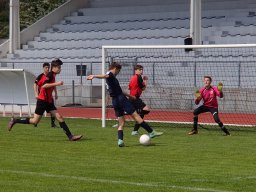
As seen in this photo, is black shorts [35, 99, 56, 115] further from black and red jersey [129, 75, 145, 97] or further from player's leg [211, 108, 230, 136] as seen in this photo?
player's leg [211, 108, 230, 136]

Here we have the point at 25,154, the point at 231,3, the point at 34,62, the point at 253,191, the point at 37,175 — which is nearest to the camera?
the point at 253,191

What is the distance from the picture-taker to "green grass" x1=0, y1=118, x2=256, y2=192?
1128 centimetres

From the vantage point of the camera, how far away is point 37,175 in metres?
12.2

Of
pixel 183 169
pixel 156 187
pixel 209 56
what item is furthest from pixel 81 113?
pixel 156 187

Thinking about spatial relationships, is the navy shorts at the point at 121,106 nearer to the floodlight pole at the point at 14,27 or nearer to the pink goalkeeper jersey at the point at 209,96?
the pink goalkeeper jersey at the point at 209,96

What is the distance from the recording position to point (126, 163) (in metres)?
13.9

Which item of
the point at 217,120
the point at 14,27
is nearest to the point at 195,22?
the point at 217,120

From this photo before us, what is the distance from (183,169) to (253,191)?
101 inches

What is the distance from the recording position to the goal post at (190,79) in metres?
28.9

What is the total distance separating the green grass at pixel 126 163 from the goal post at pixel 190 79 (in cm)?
760

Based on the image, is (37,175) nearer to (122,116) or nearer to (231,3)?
(122,116)

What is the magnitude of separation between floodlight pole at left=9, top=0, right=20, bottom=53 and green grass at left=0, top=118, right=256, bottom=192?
19542 millimetres

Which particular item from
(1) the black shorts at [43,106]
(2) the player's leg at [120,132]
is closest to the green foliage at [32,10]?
(1) the black shorts at [43,106]

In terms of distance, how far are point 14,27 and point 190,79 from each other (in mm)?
13487
